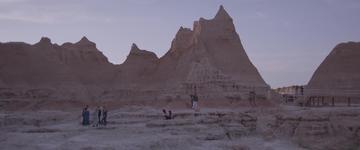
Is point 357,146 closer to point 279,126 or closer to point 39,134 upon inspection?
point 279,126

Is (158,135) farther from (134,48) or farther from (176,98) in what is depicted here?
(134,48)

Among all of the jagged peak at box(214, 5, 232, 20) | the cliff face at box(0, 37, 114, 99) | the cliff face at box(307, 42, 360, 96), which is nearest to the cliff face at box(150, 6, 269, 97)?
the jagged peak at box(214, 5, 232, 20)

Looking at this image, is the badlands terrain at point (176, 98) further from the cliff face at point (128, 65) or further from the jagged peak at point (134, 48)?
the jagged peak at point (134, 48)

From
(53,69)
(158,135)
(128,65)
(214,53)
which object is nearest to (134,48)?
(128,65)

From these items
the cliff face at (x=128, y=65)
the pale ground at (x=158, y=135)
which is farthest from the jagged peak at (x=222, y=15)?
the pale ground at (x=158, y=135)

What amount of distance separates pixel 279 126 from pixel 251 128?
1.79 m

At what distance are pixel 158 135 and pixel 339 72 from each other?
59655mm

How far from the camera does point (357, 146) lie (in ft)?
110

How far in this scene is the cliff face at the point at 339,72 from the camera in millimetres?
81438

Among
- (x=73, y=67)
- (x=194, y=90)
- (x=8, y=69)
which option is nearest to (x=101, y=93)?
(x=73, y=67)

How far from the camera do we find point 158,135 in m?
30.0

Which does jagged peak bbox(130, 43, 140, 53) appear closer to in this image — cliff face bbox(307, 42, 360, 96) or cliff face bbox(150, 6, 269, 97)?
cliff face bbox(150, 6, 269, 97)

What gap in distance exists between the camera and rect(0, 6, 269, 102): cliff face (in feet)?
279

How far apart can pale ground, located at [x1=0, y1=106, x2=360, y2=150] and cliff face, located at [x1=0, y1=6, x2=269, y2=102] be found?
43290 mm
